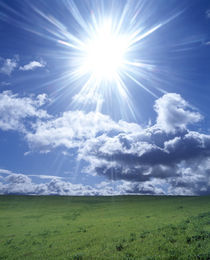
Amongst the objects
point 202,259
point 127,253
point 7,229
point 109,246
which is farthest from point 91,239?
point 7,229

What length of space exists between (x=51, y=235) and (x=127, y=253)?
13733mm

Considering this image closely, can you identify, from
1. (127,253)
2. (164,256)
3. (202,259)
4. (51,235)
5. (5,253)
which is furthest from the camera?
(51,235)

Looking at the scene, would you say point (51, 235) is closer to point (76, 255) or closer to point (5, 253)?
point (5, 253)

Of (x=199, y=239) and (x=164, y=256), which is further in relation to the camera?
(x=199, y=239)

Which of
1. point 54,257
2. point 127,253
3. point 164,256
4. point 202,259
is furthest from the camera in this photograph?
point 54,257

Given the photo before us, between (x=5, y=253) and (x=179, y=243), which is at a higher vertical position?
(x=179, y=243)

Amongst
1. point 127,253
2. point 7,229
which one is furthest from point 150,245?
point 7,229

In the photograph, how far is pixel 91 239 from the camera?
20.6 metres

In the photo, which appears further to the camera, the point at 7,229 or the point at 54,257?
the point at 7,229

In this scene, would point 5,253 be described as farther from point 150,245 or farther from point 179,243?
point 179,243

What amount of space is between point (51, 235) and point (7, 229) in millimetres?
11424

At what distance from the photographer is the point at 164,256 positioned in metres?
13.2

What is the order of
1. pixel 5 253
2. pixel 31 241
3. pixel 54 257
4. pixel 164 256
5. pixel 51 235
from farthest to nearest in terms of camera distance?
pixel 51 235 → pixel 31 241 → pixel 5 253 → pixel 54 257 → pixel 164 256

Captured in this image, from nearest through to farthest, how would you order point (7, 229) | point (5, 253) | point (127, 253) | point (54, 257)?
point (127, 253)
point (54, 257)
point (5, 253)
point (7, 229)
